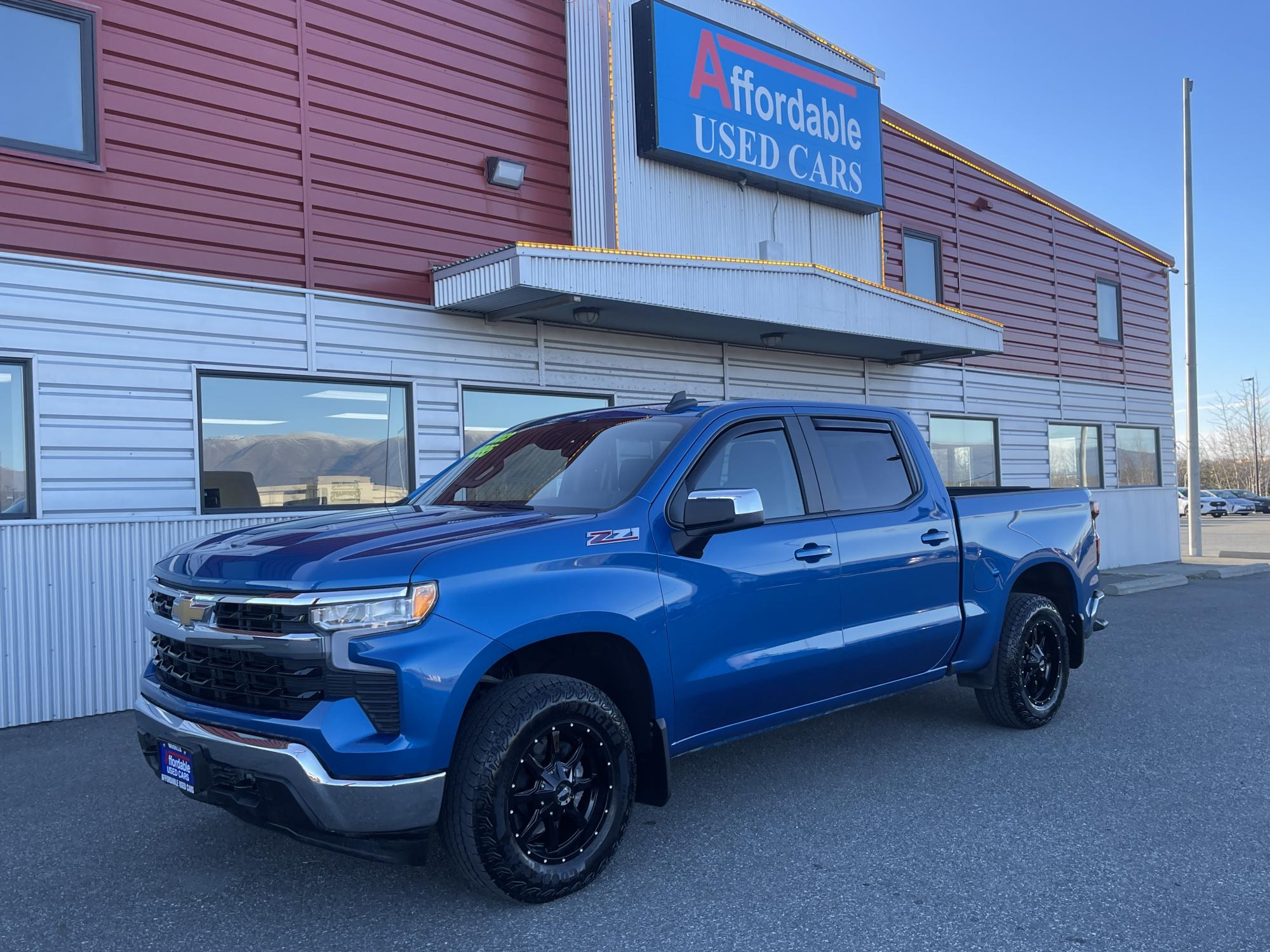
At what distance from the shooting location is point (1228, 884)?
3.68m

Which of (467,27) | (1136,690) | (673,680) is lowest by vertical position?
(1136,690)

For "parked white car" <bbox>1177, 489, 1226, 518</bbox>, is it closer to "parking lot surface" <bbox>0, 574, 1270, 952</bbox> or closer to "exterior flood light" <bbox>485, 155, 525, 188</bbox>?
"exterior flood light" <bbox>485, 155, 525, 188</bbox>

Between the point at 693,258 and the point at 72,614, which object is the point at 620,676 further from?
the point at 693,258

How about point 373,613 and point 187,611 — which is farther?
point 187,611

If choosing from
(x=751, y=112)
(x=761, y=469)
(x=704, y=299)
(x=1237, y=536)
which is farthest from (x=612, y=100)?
(x=1237, y=536)

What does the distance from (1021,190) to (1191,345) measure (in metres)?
4.24

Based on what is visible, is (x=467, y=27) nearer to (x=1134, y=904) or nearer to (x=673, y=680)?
(x=673, y=680)

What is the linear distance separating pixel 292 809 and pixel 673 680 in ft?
4.95

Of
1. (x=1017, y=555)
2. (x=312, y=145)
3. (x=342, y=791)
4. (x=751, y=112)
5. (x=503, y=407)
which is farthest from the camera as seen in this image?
(x=751, y=112)

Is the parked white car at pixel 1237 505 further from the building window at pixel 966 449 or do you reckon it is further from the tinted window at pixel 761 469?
the tinted window at pixel 761 469

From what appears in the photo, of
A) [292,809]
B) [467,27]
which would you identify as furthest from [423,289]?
[292,809]

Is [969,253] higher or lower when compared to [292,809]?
higher

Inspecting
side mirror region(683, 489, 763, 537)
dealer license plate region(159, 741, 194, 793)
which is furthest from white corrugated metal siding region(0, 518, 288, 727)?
side mirror region(683, 489, 763, 537)

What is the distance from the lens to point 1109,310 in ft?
62.5
